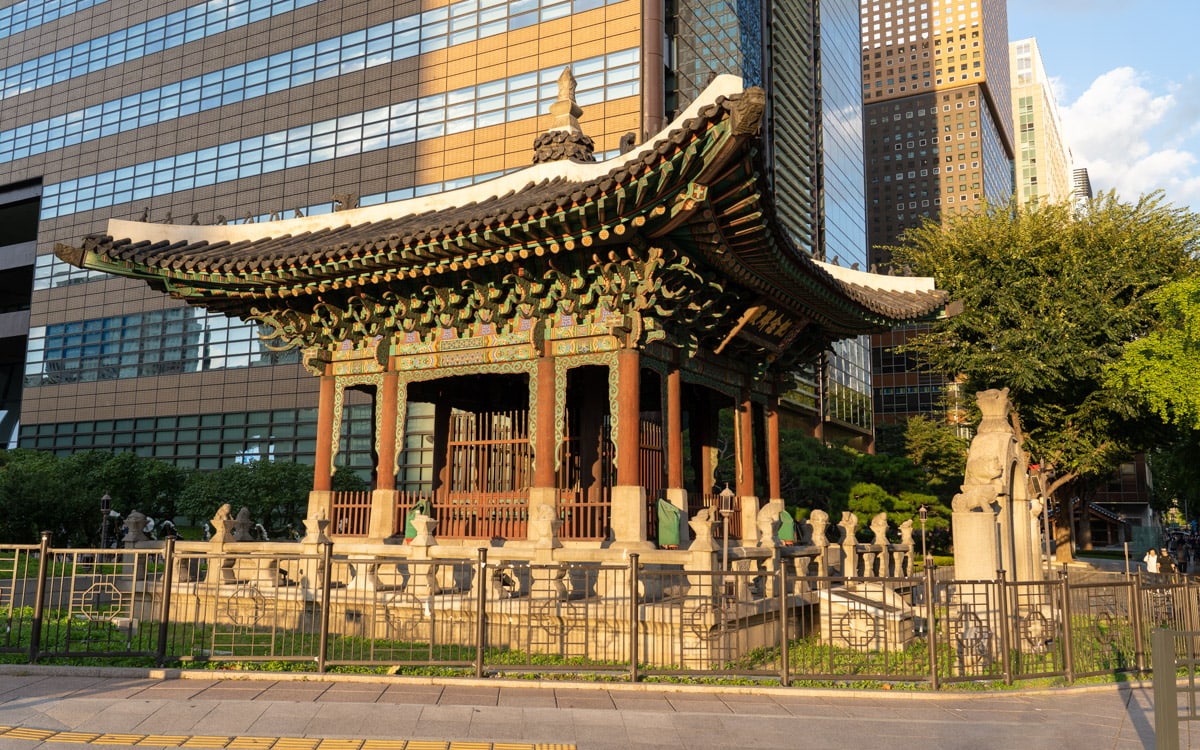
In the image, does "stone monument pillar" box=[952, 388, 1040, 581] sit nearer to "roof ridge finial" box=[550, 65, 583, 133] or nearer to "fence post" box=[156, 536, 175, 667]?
"roof ridge finial" box=[550, 65, 583, 133]

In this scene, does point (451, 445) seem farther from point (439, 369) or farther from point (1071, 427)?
point (1071, 427)

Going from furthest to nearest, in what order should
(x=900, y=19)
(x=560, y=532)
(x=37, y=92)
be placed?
(x=900, y=19) → (x=37, y=92) → (x=560, y=532)

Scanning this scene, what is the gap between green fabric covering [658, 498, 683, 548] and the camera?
46.6ft

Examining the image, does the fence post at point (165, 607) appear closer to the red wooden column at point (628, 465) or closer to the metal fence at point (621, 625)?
the metal fence at point (621, 625)

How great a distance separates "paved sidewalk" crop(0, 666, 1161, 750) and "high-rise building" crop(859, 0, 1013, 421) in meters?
128

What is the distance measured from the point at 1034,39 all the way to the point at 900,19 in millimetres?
49776

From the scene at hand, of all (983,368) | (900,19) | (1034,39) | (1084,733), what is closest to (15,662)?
(1084,733)

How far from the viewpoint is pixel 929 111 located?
139125 mm

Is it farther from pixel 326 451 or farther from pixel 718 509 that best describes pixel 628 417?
pixel 326 451

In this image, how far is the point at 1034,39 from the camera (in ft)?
589

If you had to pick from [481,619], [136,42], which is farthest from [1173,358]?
[136,42]

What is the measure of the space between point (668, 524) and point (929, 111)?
143 metres

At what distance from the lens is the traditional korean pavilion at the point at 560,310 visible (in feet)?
42.6

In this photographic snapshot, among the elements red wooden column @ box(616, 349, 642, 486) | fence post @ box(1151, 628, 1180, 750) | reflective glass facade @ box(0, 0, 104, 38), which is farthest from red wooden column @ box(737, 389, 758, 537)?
reflective glass facade @ box(0, 0, 104, 38)
